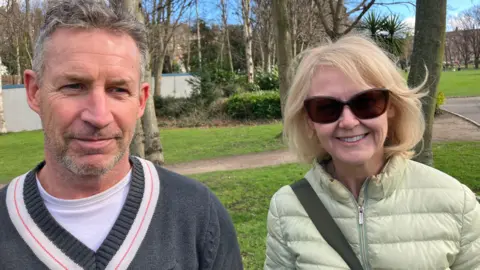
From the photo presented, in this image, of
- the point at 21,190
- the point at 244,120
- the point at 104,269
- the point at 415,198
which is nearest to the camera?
the point at 104,269

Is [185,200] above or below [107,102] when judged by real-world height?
below

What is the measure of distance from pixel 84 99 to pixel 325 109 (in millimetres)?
998

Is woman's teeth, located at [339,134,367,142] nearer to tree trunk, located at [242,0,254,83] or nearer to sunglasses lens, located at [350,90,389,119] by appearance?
sunglasses lens, located at [350,90,389,119]

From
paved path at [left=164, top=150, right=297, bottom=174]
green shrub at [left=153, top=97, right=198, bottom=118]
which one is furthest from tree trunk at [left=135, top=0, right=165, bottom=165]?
green shrub at [left=153, top=97, right=198, bottom=118]

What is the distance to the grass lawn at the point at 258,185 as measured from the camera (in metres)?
4.73

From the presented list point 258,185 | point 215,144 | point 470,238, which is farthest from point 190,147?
point 470,238

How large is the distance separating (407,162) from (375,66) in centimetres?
45

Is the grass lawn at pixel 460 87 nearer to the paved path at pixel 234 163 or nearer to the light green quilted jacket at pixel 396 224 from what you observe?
the paved path at pixel 234 163

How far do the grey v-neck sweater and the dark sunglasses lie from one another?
0.62m

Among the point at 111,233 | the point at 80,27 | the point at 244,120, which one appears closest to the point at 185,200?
the point at 111,233

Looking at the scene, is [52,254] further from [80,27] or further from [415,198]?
[415,198]

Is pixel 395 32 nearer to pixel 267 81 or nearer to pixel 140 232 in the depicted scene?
pixel 140 232

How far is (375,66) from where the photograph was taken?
191 cm

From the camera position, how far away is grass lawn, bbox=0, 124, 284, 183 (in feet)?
39.1
